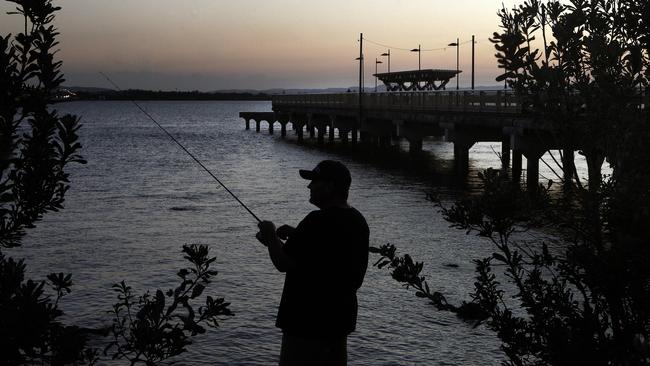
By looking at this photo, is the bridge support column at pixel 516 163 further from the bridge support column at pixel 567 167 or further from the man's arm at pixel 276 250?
the man's arm at pixel 276 250

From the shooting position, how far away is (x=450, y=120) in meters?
35.4

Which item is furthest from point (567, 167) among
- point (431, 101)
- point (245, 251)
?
point (431, 101)

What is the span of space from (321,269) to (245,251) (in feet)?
50.9

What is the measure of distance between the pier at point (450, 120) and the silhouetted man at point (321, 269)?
6.59ft

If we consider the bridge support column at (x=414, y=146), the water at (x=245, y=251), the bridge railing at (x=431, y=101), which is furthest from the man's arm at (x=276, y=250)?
the bridge support column at (x=414, y=146)

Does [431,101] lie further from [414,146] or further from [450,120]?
[414,146]

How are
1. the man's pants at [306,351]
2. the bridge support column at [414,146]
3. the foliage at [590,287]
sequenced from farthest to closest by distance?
the bridge support column at [414,146], the foliage at [590,287], the man's pants at [306,351]

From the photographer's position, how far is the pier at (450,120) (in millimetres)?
28016

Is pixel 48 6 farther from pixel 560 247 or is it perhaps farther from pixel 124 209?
pixel 124 209

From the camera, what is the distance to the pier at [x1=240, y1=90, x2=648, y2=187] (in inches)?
1103

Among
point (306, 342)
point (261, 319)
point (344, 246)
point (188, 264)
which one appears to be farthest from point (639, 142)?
point (188, 264)

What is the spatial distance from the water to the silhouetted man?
23.7 feet

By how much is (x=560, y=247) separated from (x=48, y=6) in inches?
659

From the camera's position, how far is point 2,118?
409 cm
